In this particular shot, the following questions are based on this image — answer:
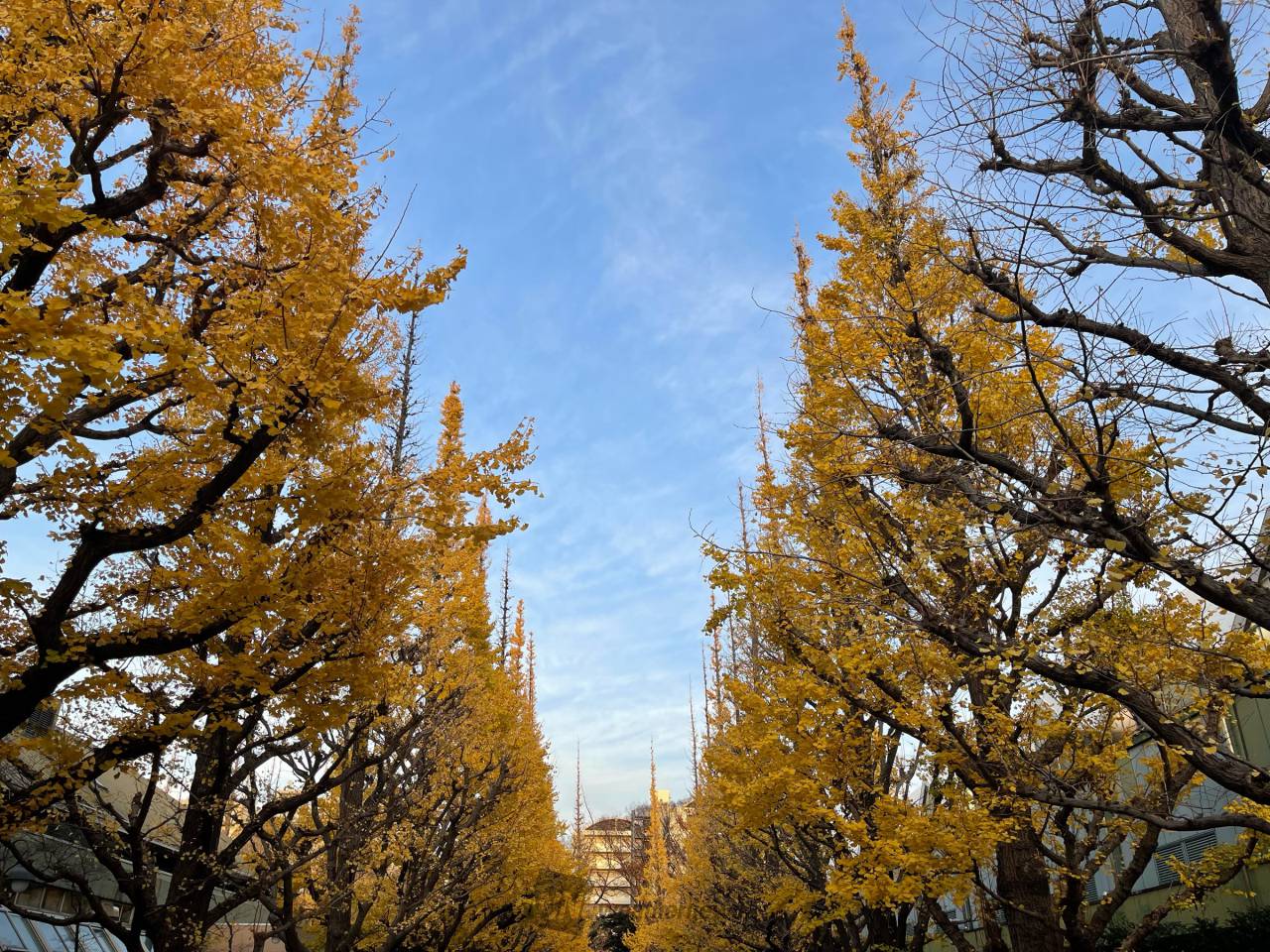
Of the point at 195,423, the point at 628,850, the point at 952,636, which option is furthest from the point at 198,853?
the point at 628,850

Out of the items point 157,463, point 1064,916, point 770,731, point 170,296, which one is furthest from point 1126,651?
point 170,296

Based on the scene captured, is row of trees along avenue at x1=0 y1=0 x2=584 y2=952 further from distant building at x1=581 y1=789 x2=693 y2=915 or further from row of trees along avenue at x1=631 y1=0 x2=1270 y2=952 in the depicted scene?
distant building at x1=581 y1=789 x2=693 y2=915

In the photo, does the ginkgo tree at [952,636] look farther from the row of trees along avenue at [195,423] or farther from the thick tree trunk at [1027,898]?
the row of trees along avenue at [195,423]

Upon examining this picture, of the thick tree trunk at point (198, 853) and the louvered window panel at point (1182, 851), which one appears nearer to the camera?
the thick tree trunk at point (198, 853)

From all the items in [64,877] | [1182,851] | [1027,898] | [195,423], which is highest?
[195,423]

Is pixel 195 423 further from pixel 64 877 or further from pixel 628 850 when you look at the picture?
pixel 628 850

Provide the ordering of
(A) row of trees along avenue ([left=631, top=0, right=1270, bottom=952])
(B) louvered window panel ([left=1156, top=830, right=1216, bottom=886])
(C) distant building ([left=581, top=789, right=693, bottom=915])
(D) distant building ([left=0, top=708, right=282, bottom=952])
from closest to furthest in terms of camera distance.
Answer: (A) row of trees along avenue ([left=631, top=0, right=1270, bottom=952]) → (D) distant building ([left=0, top=708, right=282, bottom=952]) → (B) louvered window panel ([left=1156, top=830, right=1216, bottom=886]) → (C) distant building ([left=581, top=789, right=693, bottom=915])

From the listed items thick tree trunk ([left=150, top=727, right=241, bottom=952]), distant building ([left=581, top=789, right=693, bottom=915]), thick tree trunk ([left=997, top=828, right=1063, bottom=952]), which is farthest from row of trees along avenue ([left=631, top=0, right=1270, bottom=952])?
distant building ([left=581, top=789, right=693, bottom=915])

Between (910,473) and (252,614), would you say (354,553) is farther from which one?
(910,473)

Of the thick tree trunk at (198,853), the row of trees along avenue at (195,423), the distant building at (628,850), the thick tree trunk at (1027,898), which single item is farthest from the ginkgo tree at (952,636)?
the distant building at (628,850)

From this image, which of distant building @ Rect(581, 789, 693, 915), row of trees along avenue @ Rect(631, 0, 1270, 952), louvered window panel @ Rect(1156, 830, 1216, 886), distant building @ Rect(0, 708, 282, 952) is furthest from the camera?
distant building @ Rect(581, 789, 693, 915)

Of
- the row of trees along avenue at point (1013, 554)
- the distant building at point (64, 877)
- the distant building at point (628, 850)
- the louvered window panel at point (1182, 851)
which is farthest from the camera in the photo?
the distant building at point (628, 850)

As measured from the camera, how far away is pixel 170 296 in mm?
5738

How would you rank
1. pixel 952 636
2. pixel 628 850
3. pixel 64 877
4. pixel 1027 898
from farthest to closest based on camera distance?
1. pixel 628 850
2. pixel 1027 898
3. pixel 64 877
4. pixel 952 636
